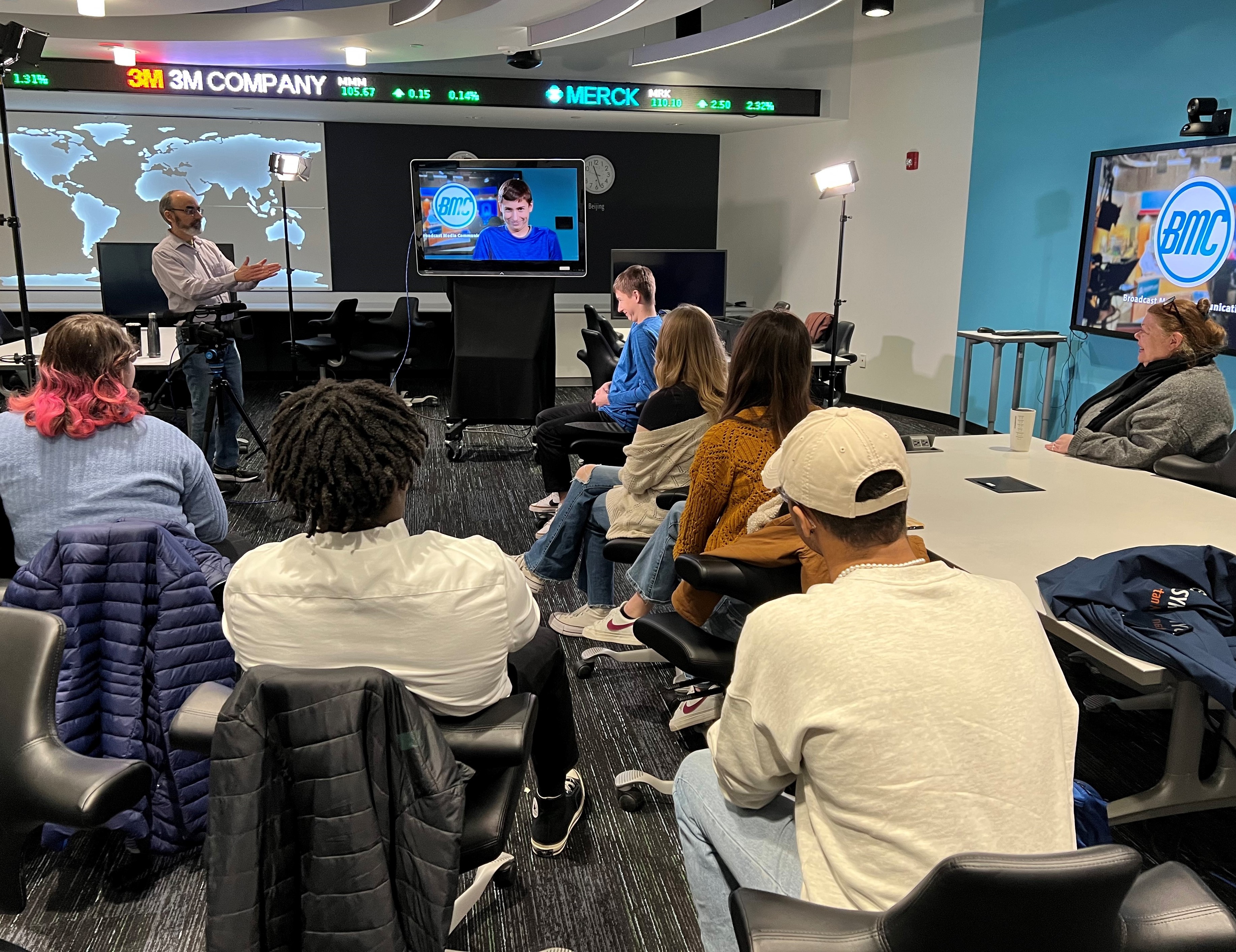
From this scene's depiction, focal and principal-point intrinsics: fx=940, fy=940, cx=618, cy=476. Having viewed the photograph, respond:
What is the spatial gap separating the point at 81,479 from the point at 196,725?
1.00m

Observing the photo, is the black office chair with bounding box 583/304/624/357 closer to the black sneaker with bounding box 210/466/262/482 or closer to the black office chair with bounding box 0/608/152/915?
the black sneaker with bounding box 210/466/262/482

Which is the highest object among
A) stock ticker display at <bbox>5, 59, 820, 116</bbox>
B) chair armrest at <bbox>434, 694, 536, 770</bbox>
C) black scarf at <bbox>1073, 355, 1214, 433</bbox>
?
stock ticker display at <bbox>5, 59, 820, 116</bbox>

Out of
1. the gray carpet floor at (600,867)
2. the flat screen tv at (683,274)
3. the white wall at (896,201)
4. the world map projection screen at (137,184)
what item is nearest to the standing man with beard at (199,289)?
the gray carpet floor at (600,867)

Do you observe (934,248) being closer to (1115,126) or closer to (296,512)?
(1115,126)

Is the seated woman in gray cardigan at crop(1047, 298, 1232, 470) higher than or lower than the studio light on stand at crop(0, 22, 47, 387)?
lower

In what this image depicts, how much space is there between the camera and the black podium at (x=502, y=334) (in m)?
5.68

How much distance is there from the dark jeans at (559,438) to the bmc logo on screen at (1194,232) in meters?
3.26

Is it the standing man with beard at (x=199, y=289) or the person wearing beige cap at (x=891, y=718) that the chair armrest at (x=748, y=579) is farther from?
the standing man with beard at (x=199, y=289)

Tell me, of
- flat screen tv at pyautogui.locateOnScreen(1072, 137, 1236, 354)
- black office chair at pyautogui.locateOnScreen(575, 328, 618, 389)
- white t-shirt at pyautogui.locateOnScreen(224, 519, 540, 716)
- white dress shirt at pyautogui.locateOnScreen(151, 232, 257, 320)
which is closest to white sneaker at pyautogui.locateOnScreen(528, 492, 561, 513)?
black office chair at pyautogui.locateOnScreen(575, 328, 618, 389)

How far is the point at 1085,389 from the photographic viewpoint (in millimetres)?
5965

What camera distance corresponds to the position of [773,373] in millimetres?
2449

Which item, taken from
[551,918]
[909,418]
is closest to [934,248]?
Answer: [909,418]

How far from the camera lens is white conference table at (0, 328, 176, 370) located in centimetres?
469

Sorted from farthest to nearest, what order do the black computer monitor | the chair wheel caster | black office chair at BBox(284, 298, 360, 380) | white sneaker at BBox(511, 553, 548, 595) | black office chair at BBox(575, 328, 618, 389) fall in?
1. black office chair at BBox(284, 298, 360, 380)
2. the black computer monitor
3. black office chair at BBox(575, 328, 618, 389)
4. white sneaker at BBox(511, 553, 548, 595)
5. the chair wheel caster
